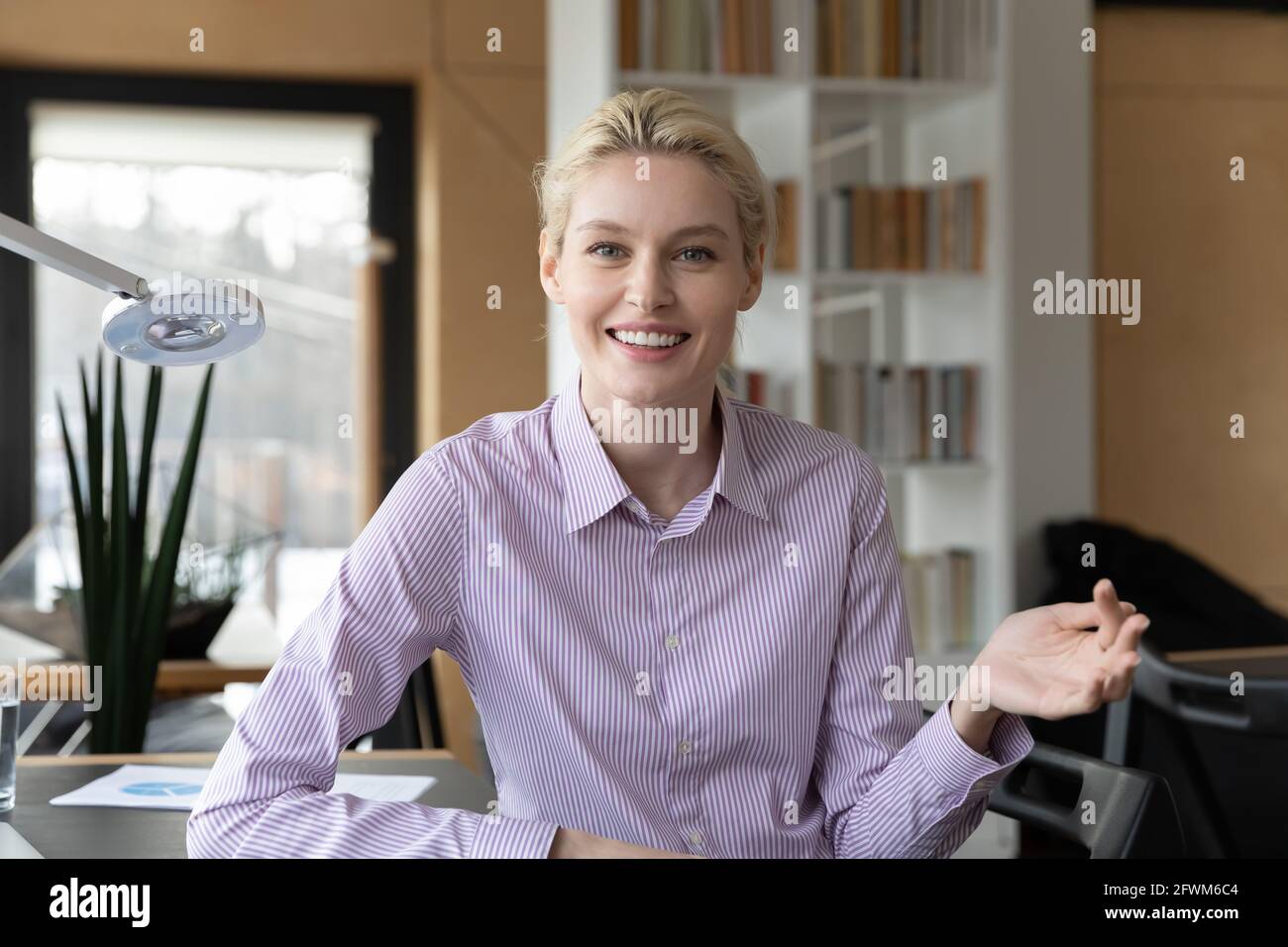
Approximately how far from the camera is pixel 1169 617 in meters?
3.41

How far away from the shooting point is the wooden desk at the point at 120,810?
1.16 m

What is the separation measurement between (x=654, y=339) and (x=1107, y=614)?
0.45 metres

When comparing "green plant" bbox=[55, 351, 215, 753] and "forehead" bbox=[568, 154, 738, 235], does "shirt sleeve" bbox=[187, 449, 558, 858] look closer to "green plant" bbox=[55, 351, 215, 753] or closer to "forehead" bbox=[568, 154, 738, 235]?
"forehead" bbox=[568, 154, 738, 235]

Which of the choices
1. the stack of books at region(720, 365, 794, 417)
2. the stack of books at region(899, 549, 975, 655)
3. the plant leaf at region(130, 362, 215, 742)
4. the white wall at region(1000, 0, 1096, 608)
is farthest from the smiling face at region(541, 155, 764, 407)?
the white wall at region(1000, 0, 1096, 608)

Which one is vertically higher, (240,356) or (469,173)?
(469,173)

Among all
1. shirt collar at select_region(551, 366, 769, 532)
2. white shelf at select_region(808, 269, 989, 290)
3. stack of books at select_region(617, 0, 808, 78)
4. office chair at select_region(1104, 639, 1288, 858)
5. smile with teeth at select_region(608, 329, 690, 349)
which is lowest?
office chair at select_region(1104, 639, 1288, 858)

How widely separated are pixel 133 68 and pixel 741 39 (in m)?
2.04

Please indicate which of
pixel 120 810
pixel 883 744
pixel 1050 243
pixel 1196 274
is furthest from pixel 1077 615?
pixel 1196 274

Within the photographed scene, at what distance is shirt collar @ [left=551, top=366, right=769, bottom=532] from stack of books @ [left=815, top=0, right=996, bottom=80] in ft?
7.30

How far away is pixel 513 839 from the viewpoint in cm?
91

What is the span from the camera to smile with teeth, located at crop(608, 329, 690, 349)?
1148 millimetres

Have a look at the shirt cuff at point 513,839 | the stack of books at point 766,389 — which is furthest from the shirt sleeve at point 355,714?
the stack of books at point 766,389
